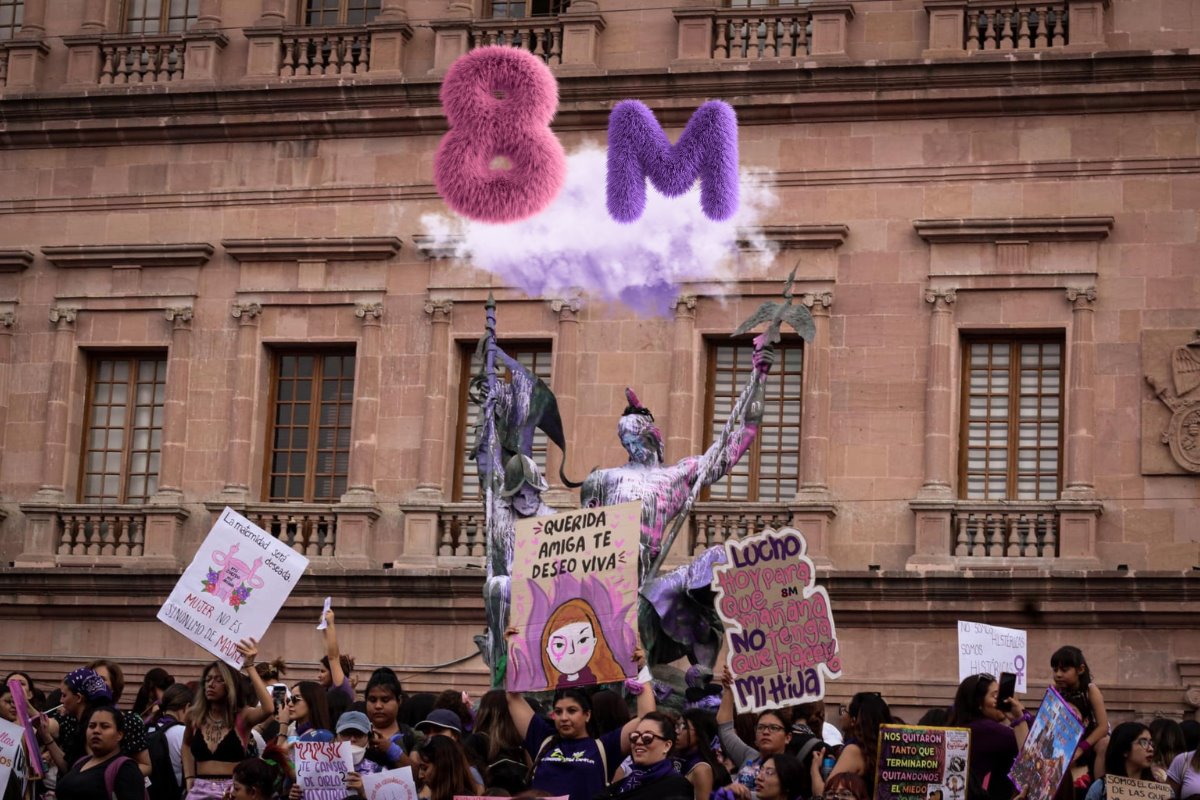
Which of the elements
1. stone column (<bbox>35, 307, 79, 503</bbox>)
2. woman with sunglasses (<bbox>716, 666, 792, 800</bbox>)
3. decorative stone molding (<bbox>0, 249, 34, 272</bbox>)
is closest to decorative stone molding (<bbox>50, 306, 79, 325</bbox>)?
stone column (<bbox>35, 307, 79, 503</bbox>)

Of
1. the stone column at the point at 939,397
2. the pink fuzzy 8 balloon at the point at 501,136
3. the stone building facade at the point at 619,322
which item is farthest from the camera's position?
the pink fuzzy 8 balloon at the point at 501,136

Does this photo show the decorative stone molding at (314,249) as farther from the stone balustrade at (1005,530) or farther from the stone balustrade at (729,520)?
the stone balustrade at (1005,530)

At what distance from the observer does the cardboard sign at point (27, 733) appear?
15.8 metres

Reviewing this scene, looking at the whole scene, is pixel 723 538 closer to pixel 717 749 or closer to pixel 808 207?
pixel 808 207

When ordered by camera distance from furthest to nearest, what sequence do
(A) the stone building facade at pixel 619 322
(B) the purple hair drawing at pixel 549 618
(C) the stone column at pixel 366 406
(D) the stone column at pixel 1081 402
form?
1. (C) the stone column at pixel 366 406
2. (A) the stone building facade at pixel 619 322
3. (D) the stone column at pixel 1081 402
4. (B) the purple hair drawing at pixel 549 618

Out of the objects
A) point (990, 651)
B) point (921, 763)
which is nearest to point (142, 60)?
point (990, 651)

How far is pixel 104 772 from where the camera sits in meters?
15.1

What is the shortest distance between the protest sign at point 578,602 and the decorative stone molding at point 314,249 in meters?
13.6

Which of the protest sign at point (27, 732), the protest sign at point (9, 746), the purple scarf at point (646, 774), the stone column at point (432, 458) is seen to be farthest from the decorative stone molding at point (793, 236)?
the purple scarf at point (646, 774)

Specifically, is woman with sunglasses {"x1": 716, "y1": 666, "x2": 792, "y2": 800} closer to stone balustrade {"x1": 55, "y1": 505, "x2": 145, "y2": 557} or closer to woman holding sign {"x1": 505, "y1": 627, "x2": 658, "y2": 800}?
woman holding sign {"x1": 505, "y1": 627, "x2": 658, "y2": 800}

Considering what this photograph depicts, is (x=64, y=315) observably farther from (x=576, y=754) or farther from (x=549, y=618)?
(x=576, y=754)

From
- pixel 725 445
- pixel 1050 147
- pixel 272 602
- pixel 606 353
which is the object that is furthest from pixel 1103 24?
pixel 272 602

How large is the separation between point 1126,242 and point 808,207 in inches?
132

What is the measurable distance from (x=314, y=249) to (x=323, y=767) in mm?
15913
